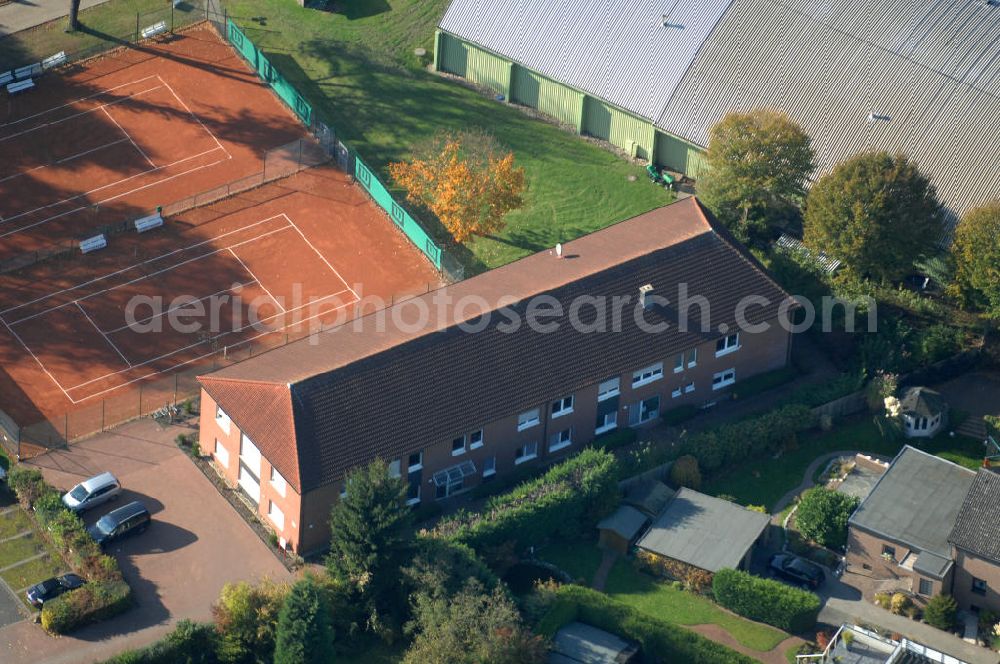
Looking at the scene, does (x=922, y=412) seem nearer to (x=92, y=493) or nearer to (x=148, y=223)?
(x=92, y=493)

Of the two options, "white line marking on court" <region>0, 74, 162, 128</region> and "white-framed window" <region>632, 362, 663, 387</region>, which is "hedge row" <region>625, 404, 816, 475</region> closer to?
"white-framed window" <region>632, 362, 663, 387</region>

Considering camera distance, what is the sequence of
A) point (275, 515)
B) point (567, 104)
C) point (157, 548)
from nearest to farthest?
1. point (157, 548)
2. point (275, 515)
3. point (567, 104)

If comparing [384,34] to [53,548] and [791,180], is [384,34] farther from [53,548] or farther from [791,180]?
[53,548]

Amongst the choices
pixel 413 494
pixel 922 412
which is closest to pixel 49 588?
pixel 413 494

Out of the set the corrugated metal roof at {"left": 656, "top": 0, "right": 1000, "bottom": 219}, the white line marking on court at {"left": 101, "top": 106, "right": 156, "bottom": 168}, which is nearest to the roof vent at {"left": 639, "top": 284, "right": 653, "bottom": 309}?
the corrugated metal roof at {"left": 656, "top": 0, "right": 1000, "bottom": 219}

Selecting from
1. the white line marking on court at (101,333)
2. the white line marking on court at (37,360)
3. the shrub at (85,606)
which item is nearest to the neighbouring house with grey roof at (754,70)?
the white line marking on court at (101,333)

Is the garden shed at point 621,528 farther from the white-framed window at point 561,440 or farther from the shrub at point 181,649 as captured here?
the shrub at point 181,649

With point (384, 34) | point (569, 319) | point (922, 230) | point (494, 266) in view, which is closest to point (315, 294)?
point (494, 266)
